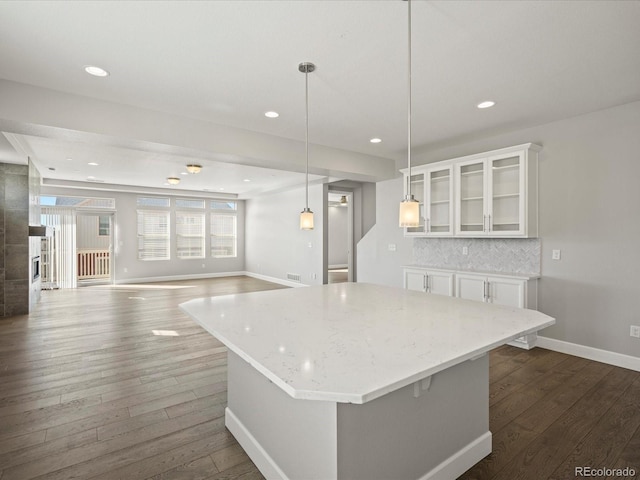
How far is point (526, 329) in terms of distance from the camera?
5.48 ft

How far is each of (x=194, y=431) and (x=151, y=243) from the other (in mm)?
8348

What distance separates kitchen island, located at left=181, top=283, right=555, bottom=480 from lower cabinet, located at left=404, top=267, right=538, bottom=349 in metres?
1.86

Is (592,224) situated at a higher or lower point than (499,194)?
lower

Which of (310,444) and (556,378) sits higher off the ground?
(310,444)

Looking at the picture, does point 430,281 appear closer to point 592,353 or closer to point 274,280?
point 592,353

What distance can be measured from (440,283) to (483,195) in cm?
125

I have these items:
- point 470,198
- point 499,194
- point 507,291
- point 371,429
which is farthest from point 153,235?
point 371,429

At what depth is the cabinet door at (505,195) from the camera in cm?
383

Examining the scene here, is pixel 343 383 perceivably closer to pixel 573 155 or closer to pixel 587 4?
pixel 587 4

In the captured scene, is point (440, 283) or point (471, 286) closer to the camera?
point (471, 286)

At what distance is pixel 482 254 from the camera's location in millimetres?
4488

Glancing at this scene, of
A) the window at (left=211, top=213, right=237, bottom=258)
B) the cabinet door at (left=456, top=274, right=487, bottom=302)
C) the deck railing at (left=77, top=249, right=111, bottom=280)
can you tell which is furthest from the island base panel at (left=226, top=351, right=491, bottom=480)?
the deck railing at (left=77, top=249, right=111, bottom=280)

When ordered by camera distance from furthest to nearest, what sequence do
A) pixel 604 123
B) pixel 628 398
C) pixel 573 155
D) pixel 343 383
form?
pixel 573 155 → pixel 604 123 → pixel 628 398 → pixel 343 383

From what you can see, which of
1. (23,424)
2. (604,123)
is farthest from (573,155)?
(23,424)
